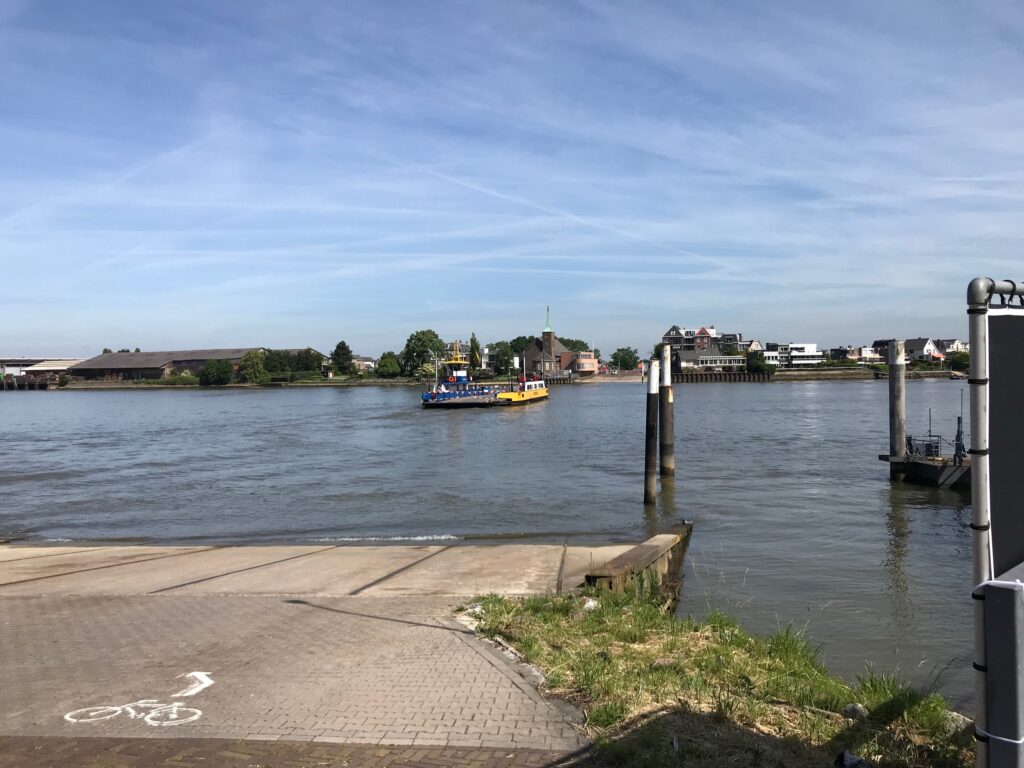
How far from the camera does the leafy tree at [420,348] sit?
537ft

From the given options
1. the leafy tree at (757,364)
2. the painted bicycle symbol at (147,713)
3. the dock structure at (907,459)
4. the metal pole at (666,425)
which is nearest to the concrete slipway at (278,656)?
the painted bicycle symbol at (147,713)

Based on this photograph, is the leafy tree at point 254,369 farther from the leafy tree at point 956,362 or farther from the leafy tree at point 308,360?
the leafy tree at point 956,362

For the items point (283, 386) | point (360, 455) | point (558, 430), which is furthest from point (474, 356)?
point (360, 455)

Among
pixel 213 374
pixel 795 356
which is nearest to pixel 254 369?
pixel 213 374

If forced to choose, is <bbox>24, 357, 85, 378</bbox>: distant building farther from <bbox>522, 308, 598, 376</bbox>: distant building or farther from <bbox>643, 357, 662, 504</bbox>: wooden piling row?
<bbox>643, 357, 662, 504</bbox>: wooden piling row

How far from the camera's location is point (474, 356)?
407 ft

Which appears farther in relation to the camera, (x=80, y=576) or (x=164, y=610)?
(x=80, y=576)

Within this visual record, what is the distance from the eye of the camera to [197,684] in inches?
243

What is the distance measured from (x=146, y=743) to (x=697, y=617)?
6.95 m

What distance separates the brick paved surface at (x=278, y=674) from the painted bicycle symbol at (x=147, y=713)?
6cm

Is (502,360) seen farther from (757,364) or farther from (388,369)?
(757,364)

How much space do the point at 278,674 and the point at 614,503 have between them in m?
16.7

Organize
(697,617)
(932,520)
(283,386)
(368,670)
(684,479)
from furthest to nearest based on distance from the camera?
(283,386) → (684,479) → (932,520) → (697,617) → (368,670)

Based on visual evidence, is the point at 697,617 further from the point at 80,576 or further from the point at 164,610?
the point at 80,576
